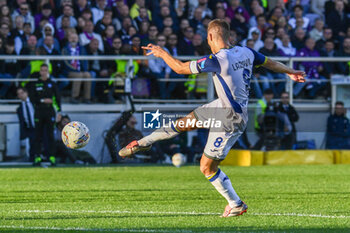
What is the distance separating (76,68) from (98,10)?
5.98 ft

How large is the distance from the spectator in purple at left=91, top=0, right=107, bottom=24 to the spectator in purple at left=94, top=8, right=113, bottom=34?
194mm

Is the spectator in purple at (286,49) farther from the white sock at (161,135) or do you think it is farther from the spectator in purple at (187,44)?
the white sock at (161,135)

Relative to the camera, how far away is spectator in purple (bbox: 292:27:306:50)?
20.2 m

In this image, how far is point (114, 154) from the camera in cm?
1733

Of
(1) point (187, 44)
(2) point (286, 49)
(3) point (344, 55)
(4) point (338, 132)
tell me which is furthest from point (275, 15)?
(4) point (338, 132)

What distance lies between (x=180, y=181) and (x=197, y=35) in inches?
275

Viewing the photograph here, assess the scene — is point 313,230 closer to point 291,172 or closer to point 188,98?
point 291,172

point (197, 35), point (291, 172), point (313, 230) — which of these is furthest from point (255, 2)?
point (313, 230)

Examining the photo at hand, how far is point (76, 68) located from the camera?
18203mm

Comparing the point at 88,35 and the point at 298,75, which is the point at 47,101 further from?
the point at 298,75

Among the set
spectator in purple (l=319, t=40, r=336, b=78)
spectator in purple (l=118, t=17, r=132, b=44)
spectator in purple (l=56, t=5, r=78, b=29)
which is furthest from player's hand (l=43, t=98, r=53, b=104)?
spectator in purple (l=319, t=40, r=336, b=78)

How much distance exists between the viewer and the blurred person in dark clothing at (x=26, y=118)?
17.4 metres

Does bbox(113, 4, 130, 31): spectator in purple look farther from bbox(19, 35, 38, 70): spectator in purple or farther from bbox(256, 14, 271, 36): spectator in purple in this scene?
bbox(256, 14, 271, 36): spectator in purple

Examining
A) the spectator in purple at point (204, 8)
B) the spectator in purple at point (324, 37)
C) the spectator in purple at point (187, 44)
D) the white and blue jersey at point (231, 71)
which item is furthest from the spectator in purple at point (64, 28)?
the white and blue jersey at point (231, 71)
